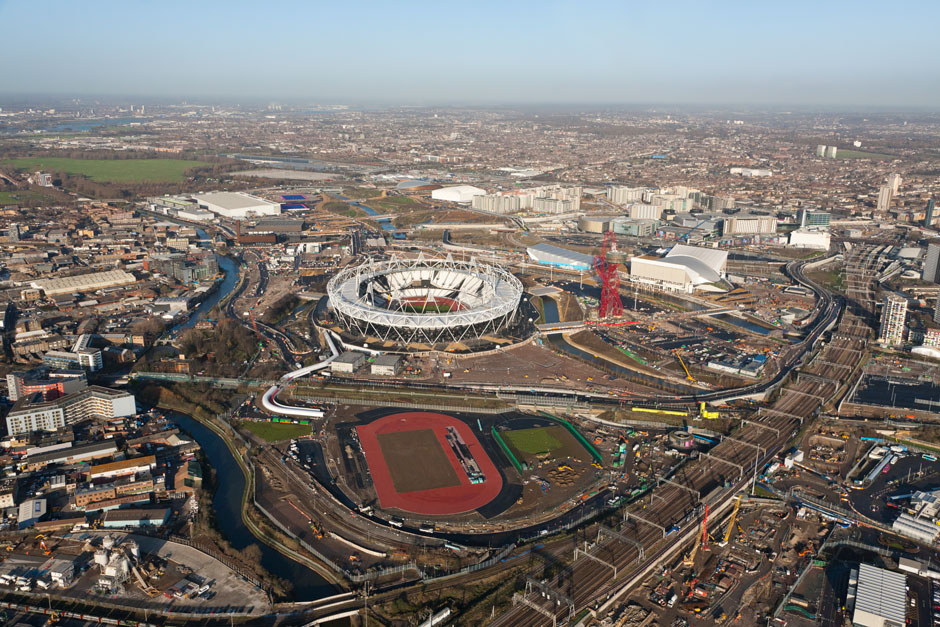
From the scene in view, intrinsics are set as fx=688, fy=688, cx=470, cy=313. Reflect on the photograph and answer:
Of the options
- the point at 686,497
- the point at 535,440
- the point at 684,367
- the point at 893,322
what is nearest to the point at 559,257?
the point at 684,367

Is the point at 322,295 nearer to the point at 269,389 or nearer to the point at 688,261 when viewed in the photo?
the point at 269,389

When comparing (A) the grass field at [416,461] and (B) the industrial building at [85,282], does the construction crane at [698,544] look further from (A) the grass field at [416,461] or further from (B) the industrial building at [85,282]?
(B) the industrial building at [85,282]

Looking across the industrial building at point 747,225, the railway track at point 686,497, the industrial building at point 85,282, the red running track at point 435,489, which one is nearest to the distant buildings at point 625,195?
the industrial building at point 747,225

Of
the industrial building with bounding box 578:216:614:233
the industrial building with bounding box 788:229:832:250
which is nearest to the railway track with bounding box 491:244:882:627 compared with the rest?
the industrial building with bounding box 788:229:832:250

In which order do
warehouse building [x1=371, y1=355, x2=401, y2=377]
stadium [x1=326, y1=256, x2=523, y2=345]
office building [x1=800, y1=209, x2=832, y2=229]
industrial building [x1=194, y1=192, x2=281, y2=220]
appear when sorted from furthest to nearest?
industrial building [x1=194, y1=192, x2=281, y2=220] → office building [x1=800, y1=209, x2=832, y2=229] → stadium [x1=326, y1=256, x2=523, y2=345] → warehouse building [x1=371, y1=355, x2=401, y2=377]

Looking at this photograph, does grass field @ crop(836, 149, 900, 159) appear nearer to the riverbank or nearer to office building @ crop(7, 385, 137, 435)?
the riverbank

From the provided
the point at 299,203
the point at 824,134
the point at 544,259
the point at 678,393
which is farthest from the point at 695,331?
the point at 824,134
